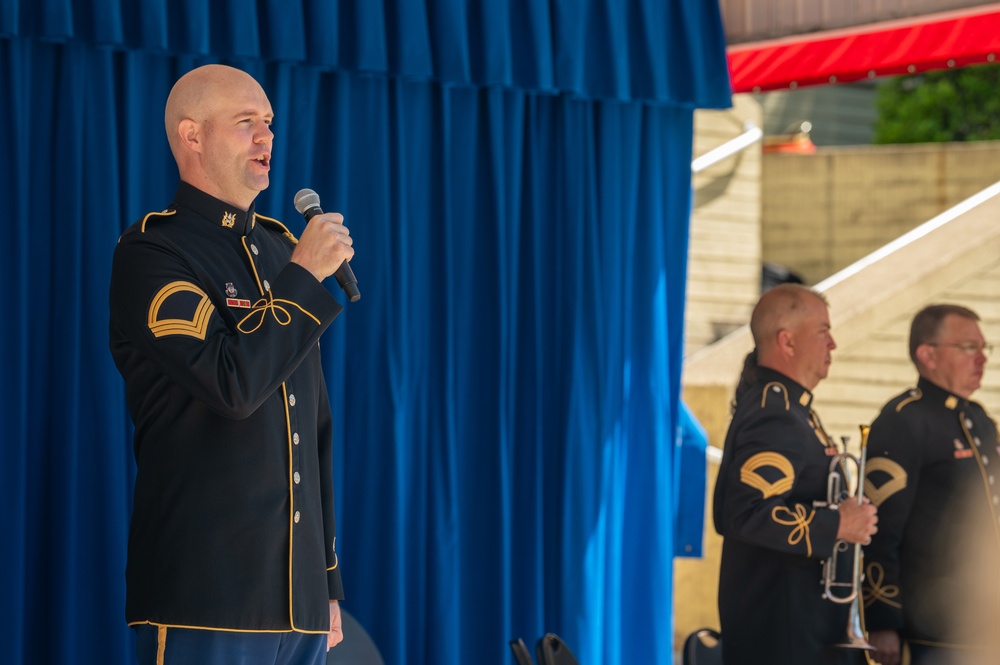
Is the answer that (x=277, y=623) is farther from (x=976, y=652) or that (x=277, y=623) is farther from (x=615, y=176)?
(x=976, y=652)

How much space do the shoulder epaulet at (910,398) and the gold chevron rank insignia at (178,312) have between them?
271 cm

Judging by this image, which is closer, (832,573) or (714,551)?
(832,573)

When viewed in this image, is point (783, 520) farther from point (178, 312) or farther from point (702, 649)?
point (178, 312)

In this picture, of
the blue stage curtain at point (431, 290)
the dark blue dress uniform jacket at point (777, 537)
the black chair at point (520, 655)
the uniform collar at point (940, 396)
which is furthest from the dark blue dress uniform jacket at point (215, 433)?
the uniform collar at point (940, 396)

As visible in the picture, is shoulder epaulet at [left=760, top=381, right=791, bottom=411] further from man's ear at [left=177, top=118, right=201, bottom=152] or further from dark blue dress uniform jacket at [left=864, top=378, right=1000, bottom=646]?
man's ear at [left=177, top=118, right=201, bottom=152]

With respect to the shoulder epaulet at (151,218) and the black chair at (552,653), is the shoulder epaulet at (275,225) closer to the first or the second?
the shoulder epaulet at (151,218)

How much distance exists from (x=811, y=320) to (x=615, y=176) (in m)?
0.77

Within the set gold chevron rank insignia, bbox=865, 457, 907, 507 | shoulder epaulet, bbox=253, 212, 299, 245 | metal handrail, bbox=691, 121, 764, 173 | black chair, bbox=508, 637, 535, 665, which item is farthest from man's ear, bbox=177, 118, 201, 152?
metal handrail, bbox=691, 121, 764, 173

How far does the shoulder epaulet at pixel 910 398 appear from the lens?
4234 millimetres

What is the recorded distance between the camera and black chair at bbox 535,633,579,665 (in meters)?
2.73

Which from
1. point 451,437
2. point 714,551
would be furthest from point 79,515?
point 714,551

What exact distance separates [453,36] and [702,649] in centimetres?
189

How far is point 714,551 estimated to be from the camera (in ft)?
22.7

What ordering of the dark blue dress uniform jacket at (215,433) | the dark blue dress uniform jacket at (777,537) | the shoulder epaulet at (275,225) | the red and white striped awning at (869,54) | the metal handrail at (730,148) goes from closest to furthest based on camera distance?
the dark blue dress uniform jacket at (215,433), the shoulder epaulet at (275,225), the dark blue dress uniform jacket at (777,537), the red and white striped awning at (869,54), the metal handrail at (730,148)
